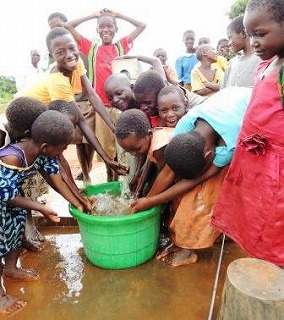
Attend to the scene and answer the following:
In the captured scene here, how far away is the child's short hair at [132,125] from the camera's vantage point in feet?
7.21

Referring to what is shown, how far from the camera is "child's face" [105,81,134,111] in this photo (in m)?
2.76

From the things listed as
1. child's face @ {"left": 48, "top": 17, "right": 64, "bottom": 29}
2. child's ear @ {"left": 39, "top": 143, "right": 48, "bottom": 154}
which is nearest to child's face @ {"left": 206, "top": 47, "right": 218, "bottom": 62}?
child's face @ {"left": 48, "top": 17, "right": 64, "bottom": 29}

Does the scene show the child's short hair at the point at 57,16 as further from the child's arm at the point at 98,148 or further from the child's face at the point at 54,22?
the child's arm at the point at 98,148

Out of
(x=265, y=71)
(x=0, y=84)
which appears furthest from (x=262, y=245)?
(x=0, y=84)

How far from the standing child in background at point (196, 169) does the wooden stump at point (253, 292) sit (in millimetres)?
700

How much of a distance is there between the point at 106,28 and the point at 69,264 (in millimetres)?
2480

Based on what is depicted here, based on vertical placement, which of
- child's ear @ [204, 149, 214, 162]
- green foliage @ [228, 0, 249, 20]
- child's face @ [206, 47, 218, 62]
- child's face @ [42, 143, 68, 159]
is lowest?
child's ear @ [204, 149, 214, 162]

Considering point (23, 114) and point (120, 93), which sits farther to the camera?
point (120, 93)

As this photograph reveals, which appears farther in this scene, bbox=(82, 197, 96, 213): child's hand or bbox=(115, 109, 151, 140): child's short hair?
bbox=(82, 197, 96, 213): child's hand

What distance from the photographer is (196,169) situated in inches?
78.7

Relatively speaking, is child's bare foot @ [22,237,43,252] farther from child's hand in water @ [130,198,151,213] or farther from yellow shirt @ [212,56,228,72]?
yellow shirt @ [212,56,228,72]

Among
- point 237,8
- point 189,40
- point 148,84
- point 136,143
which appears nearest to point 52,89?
point 148,84

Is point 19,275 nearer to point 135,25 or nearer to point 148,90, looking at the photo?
point 148,90

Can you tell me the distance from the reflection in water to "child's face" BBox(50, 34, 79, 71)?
139 centimetres
